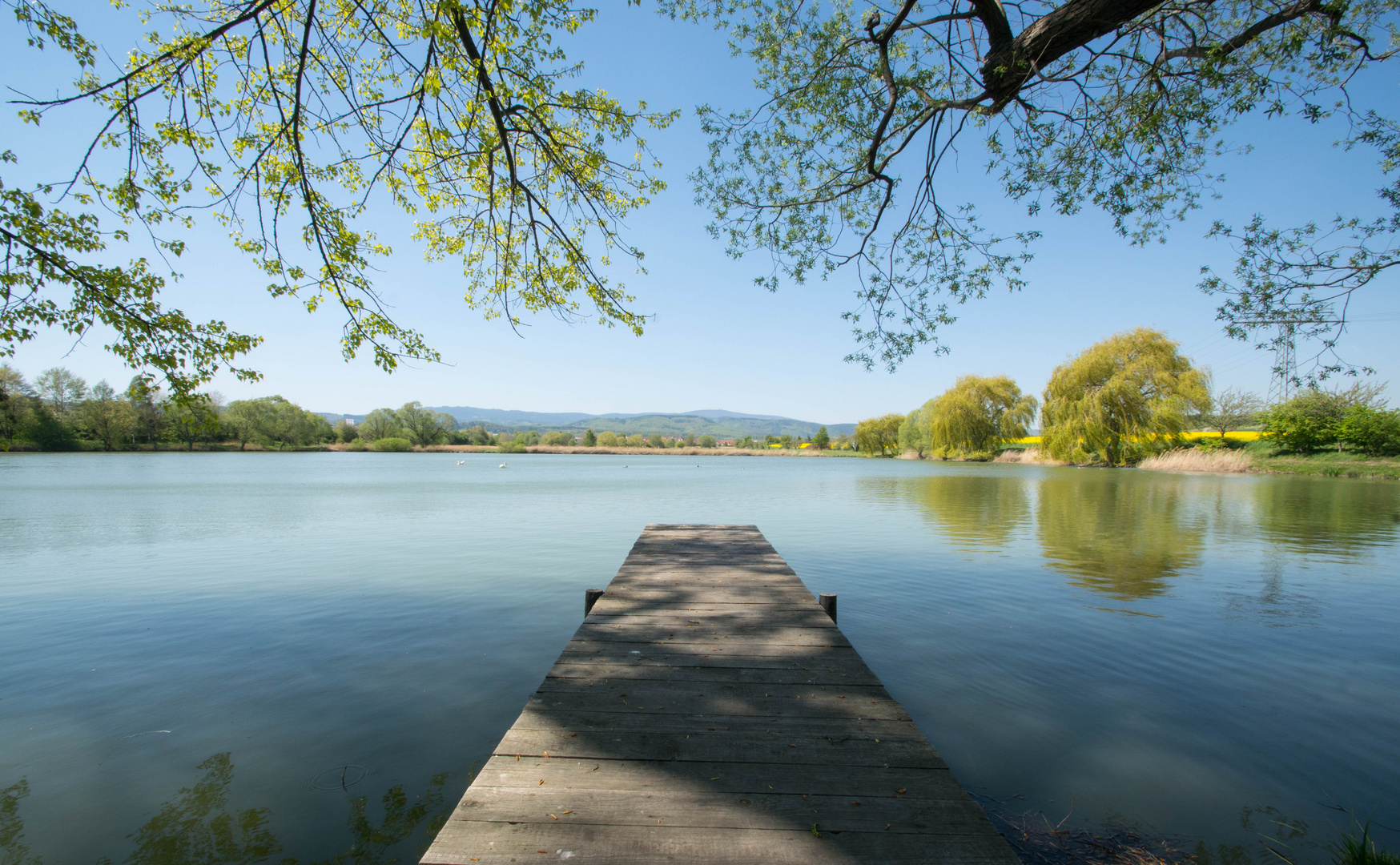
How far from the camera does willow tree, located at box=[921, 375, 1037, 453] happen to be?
5041 centimetres

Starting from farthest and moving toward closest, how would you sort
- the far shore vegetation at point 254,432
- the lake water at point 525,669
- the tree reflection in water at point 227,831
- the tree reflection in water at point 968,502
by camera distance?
the far shore vegetation at point 254,432 < the tree reflection in water at point 968,502 < the lake water at point 525,669 < the tree reflection in water at point 227,831

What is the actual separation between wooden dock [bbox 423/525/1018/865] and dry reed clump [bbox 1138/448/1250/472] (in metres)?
41.2

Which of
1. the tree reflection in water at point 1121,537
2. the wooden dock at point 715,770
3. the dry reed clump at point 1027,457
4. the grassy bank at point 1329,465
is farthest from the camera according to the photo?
the dry reed clump at point 1027,457

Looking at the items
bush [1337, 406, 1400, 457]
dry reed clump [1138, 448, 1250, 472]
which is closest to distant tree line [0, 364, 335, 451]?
dry reed clump [1138, 448, 1250, 472]

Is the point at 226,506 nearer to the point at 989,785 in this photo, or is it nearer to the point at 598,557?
the point at 598,557

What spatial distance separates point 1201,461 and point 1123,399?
19.1ft

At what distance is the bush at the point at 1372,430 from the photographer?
30.9 meters

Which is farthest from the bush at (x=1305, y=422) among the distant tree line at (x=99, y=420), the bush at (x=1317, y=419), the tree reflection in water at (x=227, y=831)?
the distant tree line at (x=99, y=420)

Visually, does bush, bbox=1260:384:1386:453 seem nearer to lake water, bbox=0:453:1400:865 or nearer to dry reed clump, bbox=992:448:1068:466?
dry reed clump, bbox=992:448:1068:466

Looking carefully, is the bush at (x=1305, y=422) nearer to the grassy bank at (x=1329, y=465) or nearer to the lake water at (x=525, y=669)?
the grassy bank at (x=1329, y=465)

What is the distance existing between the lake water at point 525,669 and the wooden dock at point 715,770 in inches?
41.7

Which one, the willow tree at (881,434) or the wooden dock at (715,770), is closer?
the wooden dock at (715,770)

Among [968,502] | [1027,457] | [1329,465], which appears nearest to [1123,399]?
[1329,465]

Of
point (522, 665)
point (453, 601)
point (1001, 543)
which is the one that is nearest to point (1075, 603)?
point (1001, 543)
